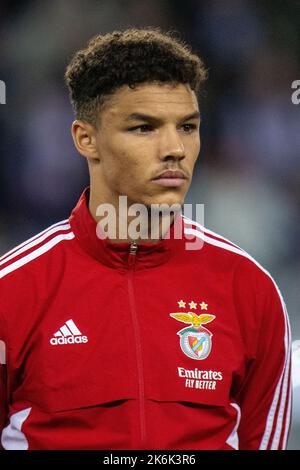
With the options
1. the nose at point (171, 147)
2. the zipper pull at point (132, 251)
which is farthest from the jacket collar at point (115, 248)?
the nose at point (171, 147)

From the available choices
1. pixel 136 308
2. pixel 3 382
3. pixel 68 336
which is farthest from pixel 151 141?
pixel 3 382

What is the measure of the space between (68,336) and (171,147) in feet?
1.74

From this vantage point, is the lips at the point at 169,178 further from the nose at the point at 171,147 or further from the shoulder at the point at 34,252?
the shoulder at the point at 34,252

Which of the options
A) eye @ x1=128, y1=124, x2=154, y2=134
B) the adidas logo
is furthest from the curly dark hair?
the adidas logo

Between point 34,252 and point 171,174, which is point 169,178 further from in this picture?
point 34,252

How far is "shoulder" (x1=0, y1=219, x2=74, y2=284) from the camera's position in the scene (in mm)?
2021

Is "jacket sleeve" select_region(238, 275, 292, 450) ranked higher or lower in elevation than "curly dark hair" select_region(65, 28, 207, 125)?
lower

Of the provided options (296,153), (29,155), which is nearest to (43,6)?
(29,155)

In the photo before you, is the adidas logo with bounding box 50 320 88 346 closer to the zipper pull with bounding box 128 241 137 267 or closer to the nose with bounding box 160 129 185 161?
the zipper pull with bounding box 128 241 137 267

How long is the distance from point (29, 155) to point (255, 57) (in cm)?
124

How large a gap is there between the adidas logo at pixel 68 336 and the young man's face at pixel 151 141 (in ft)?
1.16

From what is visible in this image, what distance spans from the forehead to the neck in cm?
23

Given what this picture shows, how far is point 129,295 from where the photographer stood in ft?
6.62

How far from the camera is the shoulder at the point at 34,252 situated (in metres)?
2.02
